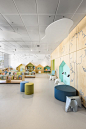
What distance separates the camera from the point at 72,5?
2217mm

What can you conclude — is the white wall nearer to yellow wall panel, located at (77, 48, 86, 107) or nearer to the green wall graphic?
the green wall graphic

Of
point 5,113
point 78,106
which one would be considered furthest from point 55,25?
point 5,113

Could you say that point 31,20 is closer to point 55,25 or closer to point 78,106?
point 55,25

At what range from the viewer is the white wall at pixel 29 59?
13.2 metres

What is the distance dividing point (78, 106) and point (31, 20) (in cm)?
368

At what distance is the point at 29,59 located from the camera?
13328 millimetres

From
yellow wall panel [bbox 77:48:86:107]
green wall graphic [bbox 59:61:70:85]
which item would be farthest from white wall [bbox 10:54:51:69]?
yellow wall panel [bbox 77:48:86:107]

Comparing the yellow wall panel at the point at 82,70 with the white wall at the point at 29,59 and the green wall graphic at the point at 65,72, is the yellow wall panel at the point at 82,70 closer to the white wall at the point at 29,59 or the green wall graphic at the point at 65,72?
the green wall graphic at the point at 65,72

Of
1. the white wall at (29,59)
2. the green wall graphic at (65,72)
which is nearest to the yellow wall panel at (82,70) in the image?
the green wall graphic at (65,72)

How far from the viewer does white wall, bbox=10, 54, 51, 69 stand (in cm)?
1324

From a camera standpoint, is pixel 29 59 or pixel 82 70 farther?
pixel 29 59

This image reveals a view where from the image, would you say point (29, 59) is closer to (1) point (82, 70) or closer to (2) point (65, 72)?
(2) point (65, 72)

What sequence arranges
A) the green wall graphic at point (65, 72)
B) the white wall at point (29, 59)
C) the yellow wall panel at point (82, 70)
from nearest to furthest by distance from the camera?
the yellow wall panel at point (82, 70) → the green wall graphic at point (65, 72) → the white wall at point (29, 59)

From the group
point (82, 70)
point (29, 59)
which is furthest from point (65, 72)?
point (29, 59)
